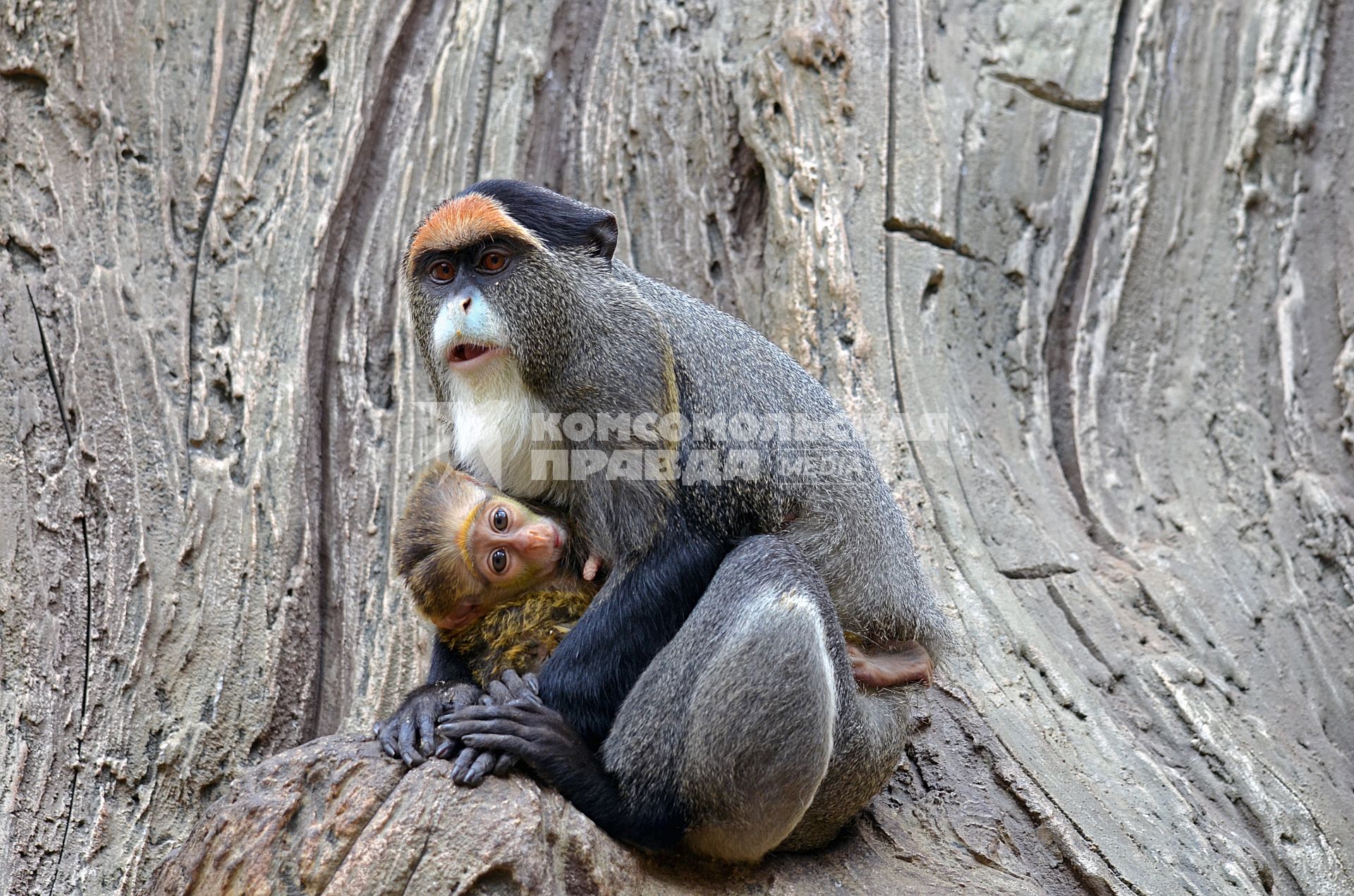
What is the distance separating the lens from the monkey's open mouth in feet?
13.8

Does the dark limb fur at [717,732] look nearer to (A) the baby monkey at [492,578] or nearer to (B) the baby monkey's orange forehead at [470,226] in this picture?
(A) the baby monkey at [492,578]

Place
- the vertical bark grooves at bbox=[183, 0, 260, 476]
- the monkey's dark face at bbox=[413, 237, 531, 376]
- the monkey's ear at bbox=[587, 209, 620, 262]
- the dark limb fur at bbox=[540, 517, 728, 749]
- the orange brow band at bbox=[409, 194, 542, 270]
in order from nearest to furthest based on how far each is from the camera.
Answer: the dark limb fur at bbox=[540, 517, 728, 749] < the monkey's dark face at bbox=[413, 237, 531, 376] < the orange brow band at bbox=[409, 194, 542, 270] < the monkey's ear at bbox=[587, 209, 620, 262] < the vertical bark grooves at bbox=[183, 0, 260, 476]

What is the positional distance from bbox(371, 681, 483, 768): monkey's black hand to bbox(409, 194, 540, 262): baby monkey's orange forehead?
164 cm

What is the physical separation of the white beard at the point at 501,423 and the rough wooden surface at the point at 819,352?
1.62 meters

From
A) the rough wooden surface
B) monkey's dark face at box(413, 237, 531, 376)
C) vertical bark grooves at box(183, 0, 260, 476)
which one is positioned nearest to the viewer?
monkey's dark face at box(413, 237, 531, 376)

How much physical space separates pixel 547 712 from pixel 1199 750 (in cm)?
315

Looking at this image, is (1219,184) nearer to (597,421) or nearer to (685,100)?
(685,100)

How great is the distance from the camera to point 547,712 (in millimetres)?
3805

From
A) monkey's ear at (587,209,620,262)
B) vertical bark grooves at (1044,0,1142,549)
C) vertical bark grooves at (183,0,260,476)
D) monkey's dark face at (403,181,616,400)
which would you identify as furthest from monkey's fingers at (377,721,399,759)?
vertical bark grooves at (1044,0,1142,549)

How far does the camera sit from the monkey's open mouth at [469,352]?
421 cm

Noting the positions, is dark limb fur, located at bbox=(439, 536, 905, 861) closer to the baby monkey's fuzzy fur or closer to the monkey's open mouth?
the baby monkey's fuzzy fur

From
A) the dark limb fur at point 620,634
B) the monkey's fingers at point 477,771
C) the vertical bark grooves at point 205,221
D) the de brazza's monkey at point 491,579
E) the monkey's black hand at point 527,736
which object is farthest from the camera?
the vertical bark grooves at point 205,221

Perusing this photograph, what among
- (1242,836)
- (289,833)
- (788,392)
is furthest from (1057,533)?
(289,833)

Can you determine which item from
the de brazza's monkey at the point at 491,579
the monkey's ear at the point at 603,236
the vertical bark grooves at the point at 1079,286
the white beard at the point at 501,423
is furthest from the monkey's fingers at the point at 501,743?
the vertical bark grooves at the point at 1079,286
